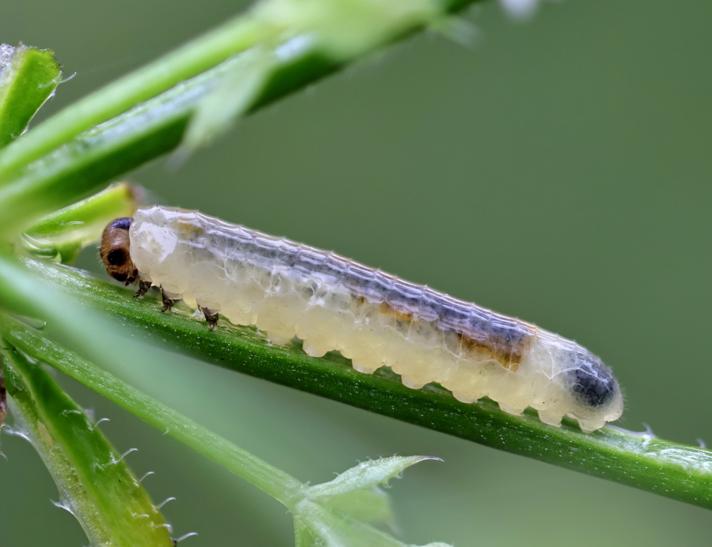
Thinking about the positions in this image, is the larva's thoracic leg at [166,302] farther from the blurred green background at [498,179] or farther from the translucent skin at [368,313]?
the blurred green background at [498,179]

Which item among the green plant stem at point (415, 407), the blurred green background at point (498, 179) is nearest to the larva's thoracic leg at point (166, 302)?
the green plant stem at point (415, 407)

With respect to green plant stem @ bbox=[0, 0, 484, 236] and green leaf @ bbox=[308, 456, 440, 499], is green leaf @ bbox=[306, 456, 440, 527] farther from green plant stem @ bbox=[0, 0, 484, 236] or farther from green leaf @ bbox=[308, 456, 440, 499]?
green plant stem @ bbox=[0, 0, 484, 236]

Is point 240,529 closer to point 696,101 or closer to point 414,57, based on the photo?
point 414,57

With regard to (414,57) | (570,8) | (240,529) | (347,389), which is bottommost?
(240,529)

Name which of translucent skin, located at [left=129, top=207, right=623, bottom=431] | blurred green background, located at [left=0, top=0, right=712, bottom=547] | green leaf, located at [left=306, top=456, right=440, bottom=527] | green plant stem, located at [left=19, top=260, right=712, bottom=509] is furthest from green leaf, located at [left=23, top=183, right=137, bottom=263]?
blurred green background, located at [left=0, top=0, right=712, bottom=547]

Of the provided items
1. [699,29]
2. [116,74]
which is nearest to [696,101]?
[699,29]

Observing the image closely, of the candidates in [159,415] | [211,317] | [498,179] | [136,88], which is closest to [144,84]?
[136,88]
